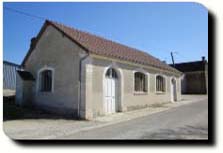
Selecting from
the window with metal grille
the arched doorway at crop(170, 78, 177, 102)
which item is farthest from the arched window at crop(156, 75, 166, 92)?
the window with metal grille

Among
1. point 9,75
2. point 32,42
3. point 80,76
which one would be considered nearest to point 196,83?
point 9,75

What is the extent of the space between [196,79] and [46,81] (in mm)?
21431

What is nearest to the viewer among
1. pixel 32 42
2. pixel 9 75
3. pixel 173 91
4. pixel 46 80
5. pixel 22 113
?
pixel 22 113

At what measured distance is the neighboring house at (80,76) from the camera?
12452 millimetres

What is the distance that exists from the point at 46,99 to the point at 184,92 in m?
20.7

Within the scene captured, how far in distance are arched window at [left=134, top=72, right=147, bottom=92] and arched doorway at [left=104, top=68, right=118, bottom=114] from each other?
209 cm

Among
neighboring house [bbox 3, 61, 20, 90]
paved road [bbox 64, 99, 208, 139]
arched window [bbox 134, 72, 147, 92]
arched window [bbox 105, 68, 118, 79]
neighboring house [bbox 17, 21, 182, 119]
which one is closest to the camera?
paved road [bbox 64, 99, 208, 139]

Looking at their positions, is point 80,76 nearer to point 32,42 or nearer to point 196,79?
point 32,42

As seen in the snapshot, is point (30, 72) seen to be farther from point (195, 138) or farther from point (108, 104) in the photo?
point (195, 138)

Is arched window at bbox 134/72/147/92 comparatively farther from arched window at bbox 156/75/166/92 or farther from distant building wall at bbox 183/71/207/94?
distant building wall at bbox 183/71/207/94

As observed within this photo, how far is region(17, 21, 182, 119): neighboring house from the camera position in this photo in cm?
1245

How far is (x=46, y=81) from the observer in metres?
14.7

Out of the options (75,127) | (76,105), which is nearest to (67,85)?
(76,105)

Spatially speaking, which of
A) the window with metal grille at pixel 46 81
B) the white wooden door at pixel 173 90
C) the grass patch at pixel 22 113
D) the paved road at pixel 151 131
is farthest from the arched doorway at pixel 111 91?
the white wooden door at pixel 173 90
